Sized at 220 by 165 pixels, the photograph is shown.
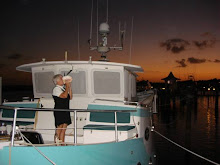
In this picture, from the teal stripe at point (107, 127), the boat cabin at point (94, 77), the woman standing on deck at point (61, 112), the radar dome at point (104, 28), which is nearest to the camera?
the woman standing on deck at point (61, 112)

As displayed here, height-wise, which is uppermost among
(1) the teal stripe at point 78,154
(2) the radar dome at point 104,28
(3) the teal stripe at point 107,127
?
(2) the radar dome at point 104,28


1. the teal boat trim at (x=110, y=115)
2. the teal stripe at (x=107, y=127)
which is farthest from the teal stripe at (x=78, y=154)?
the teal boat trim at (x=110, y=115)

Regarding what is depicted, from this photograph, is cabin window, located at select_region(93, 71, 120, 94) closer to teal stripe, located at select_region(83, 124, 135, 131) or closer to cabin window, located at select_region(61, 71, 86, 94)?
cabin window, located at select_region(61, 71, 86, 94)

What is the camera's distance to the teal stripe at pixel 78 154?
5.25 meters

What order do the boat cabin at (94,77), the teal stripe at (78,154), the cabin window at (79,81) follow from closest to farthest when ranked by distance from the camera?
the teal stripe at (78,154)
the boat cabin at (94,77)
the cabin window at (79,81)

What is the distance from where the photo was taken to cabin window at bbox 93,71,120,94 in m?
8.82

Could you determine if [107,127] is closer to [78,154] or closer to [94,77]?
[78,154]

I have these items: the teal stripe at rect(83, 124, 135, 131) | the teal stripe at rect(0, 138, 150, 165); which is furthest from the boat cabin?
the teal stripe at rect(0, 138, 150, 165)

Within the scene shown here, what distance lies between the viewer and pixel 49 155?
17.6 feet

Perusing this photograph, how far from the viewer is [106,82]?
888cm

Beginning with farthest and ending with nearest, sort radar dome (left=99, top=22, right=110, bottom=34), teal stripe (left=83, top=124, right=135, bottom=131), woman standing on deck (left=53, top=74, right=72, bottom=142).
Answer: radar dome (left=99, top=22, right=110, bottom=34), teal stripe (left=83, top=124, right=135, bottom=131), woman standing on deck (left=53, top=74, right=72, bottom=142)

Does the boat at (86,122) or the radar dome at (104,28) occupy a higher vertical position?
the radar dome at (104,28)

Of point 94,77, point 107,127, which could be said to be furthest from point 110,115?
point 94,77

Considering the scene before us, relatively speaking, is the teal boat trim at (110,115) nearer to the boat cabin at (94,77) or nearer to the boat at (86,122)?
the boat at (86,122)
